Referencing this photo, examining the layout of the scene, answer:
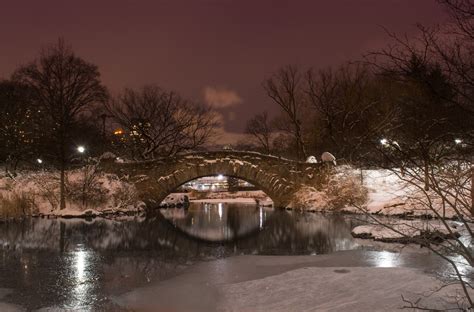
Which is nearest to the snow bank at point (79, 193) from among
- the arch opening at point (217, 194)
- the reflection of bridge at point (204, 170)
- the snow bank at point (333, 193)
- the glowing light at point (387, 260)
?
the reflection of bridge at point (204, 170)

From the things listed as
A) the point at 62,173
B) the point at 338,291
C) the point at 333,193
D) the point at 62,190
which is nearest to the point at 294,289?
the point at 338,291

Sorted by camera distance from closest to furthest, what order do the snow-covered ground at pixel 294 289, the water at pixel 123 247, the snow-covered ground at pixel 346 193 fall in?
the snow-covered ground at pixel 294 289
the water at pixel 123 247
the snow-covered ground at pixel 346 193

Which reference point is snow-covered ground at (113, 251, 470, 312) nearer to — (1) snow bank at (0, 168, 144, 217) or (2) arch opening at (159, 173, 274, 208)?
(1) snow bank at (0, 168, 144, 217)

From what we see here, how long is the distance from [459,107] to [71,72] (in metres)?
24.5

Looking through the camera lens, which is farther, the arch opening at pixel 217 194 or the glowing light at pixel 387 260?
the arch opening at pixel 217 194

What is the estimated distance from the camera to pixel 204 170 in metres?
27.2

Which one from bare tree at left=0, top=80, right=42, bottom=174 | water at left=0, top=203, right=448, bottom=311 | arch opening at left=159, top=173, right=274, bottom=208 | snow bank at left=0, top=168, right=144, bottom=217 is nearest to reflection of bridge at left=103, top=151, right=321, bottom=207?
arch opening at left=159, top=173, right=274, bottom=208

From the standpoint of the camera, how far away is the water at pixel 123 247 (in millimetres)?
9625

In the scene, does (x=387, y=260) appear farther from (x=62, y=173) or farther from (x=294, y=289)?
(x=62, y=173)

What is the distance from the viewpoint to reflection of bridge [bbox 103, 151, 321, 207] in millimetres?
27078

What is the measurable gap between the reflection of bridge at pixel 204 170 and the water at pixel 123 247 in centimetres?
231

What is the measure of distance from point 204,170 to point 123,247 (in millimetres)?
12239

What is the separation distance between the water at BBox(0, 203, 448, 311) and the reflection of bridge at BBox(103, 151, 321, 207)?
2.31 metres

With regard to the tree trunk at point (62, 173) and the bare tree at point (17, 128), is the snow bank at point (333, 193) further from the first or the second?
the bare tree at point (17, 128)
